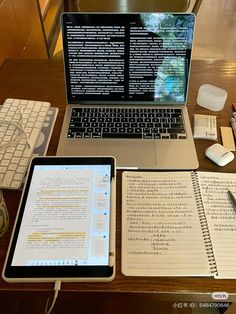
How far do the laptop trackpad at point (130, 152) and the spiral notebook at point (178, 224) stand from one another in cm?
3

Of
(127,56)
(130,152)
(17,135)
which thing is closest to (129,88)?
(127,56)

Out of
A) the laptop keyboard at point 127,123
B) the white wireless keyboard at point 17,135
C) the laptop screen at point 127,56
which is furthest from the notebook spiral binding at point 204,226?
the white wireless keyboard at point 17,135

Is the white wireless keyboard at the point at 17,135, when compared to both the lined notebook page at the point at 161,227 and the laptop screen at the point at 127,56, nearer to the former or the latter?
the laptop screen at the point at 127,56

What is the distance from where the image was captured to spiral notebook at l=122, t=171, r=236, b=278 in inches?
20.1

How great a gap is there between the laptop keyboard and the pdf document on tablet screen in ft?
0.50

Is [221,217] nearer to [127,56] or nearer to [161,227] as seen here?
[161,227]

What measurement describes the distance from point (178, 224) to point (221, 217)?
9 cm

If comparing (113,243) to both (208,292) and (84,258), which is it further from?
(208,292)

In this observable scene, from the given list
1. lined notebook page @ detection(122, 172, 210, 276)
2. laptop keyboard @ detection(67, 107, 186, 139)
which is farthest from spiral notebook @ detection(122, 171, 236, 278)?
laptop keyboard @ detection(67, 107, 186, 139)

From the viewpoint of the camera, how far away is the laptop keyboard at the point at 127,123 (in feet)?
2.38

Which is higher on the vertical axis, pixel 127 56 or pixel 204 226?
pixel 127 56

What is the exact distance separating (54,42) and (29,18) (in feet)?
2.33

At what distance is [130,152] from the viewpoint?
689mm

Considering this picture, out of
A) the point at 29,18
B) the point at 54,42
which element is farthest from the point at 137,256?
the point at 54,42
